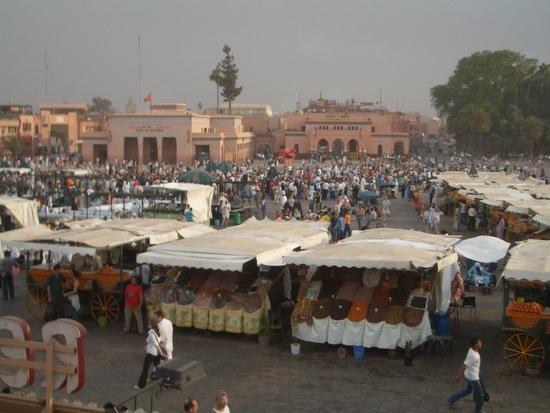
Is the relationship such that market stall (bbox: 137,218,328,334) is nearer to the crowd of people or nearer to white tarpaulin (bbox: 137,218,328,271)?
white tarpaulin (bbox: 137,218,328,271)

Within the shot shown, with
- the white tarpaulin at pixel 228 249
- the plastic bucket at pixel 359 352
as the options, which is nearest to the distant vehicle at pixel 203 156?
the white tarpaulin at pixel 228 249

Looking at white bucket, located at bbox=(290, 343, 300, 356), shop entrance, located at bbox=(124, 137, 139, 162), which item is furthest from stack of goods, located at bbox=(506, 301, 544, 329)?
shop entrance, located at bbox=(124, 137, 139, 162)

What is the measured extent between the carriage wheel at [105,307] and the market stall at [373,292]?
3.09 m

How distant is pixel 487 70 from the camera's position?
75125 mm

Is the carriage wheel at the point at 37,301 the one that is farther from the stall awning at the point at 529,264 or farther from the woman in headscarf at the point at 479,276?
the woman in headscarf at the point at 479,276

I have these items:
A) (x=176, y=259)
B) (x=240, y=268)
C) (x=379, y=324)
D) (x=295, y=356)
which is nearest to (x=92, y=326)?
(x=176, y=259)

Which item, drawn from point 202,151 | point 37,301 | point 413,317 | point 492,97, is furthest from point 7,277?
point 492,97

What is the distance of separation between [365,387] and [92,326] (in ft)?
16.3

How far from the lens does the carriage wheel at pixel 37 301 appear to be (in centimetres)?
1228

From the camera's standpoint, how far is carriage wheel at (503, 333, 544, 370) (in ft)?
30.4

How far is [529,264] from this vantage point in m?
9.77

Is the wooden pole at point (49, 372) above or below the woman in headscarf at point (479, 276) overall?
above

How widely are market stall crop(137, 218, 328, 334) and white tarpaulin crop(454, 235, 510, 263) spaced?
9.47 ft

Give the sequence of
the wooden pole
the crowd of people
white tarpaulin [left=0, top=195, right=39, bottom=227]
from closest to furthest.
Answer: the wooden pole
the crowd of people
white tarpaulin [left=0, top=195, right=39, bottom=227]
